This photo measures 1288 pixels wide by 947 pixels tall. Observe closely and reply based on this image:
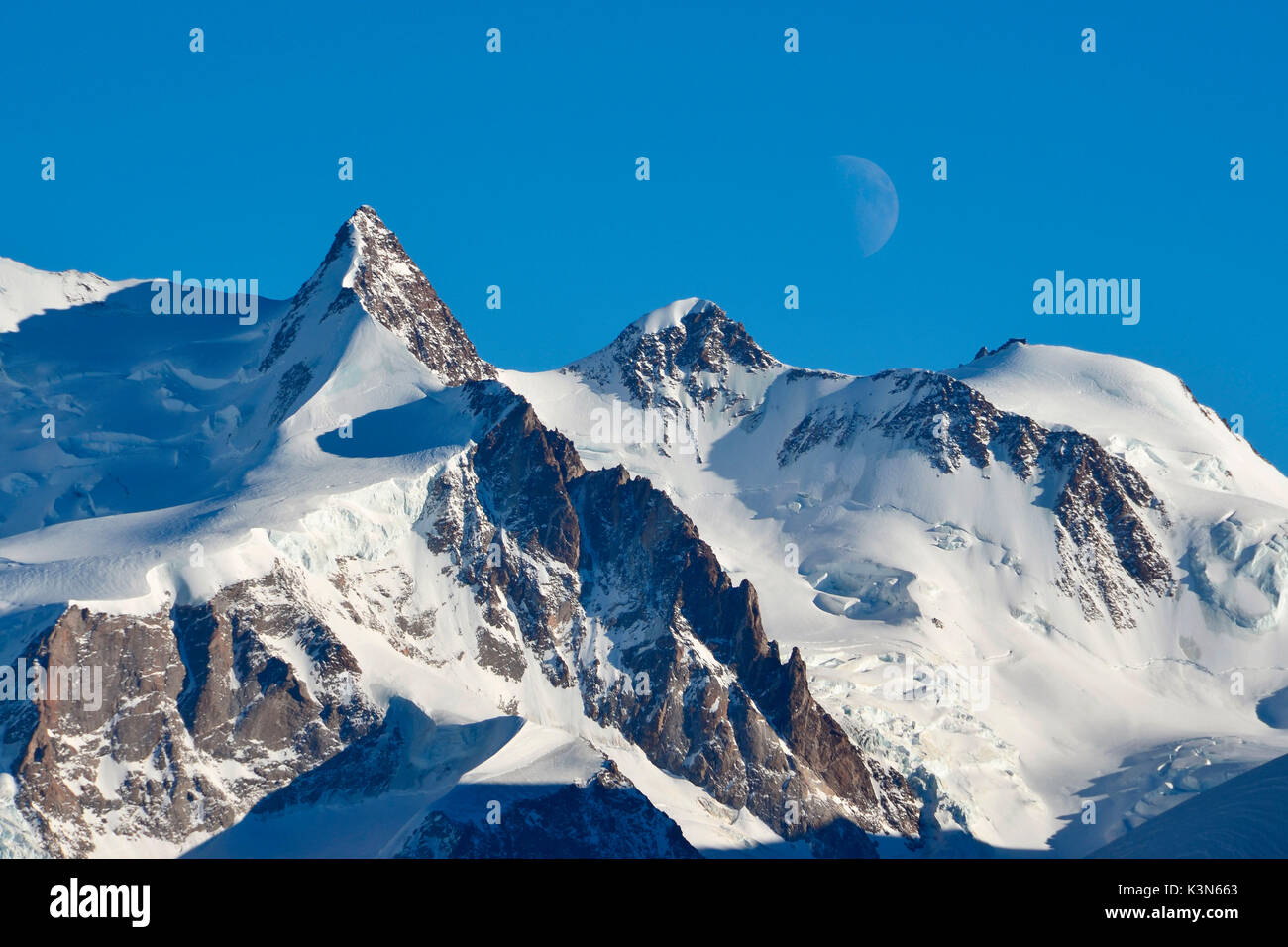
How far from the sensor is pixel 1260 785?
17688 cm
